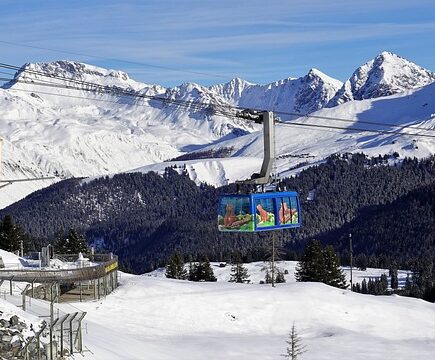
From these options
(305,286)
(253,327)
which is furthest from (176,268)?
(253,327)

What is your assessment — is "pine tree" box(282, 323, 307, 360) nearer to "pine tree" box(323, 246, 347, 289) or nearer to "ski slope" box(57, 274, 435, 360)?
"ski slope" box(57, 274, 435, 360)

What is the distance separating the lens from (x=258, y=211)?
33.9 meters

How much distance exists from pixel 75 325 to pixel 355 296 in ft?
119

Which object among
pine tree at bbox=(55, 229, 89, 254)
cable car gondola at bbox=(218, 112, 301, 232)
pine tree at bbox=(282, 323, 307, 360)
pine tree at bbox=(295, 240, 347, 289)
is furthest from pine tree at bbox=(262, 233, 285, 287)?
cable car gondola at bbox=(218, 112, 301, 232)

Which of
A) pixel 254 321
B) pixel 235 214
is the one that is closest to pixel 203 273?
pixel 254 321

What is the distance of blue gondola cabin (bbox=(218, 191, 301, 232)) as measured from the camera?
3388cm

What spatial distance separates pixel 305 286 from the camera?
7594 centimetres

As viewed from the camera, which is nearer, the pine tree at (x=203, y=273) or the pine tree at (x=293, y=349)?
the pine tree at (x=293, y=349)

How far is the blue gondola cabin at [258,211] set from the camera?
1334 inches

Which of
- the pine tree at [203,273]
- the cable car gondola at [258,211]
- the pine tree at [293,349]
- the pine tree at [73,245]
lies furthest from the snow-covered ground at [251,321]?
the pine tree at [73,245]

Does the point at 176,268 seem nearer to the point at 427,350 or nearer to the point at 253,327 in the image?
the point at 253,327

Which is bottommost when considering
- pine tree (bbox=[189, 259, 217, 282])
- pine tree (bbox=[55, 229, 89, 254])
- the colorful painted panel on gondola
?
pine tree (bbox=[189, 259, 217, 282])

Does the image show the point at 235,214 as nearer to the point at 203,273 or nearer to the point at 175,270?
the point at 203,273

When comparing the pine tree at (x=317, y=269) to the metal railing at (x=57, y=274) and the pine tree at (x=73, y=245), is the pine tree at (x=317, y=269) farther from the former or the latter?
the metal railing at (x=57, y=274)
